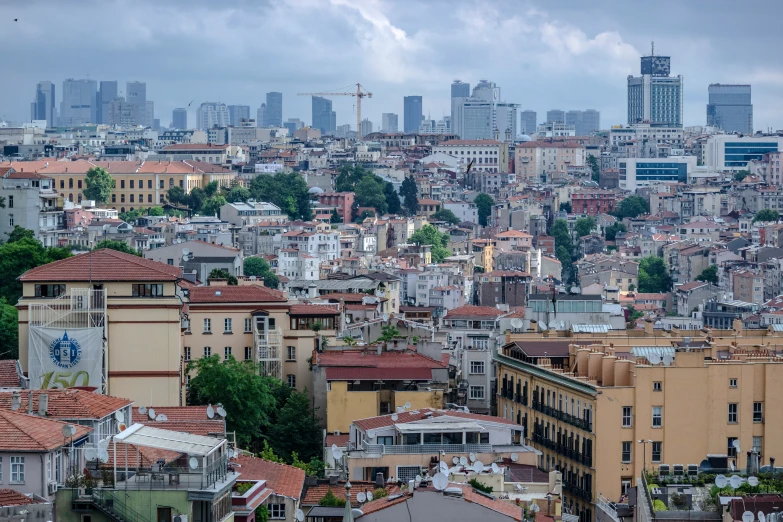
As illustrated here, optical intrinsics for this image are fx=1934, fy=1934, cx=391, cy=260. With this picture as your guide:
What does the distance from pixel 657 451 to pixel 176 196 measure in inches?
3818

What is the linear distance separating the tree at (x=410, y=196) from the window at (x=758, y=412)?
113 metres

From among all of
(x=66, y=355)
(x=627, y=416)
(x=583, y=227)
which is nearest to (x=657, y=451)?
(x=627, y=416)

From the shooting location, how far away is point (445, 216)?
479 feet

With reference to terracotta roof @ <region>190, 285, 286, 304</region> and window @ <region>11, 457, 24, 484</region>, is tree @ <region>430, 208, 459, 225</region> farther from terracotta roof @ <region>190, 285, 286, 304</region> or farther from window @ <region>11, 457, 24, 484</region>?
window @ <region>11, 457, 24, 484</region>

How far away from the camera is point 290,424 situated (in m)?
38.0

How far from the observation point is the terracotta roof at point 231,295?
43719 millimetres

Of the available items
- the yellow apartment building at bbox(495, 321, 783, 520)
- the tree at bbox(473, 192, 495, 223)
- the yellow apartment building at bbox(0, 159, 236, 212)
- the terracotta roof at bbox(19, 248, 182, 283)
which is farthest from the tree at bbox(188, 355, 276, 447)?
the tree at bbox(473, 192, 495, 223)

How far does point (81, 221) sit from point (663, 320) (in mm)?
33387

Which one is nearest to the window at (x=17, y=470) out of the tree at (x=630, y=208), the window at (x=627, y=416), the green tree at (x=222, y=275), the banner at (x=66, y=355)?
the banner at (x=66, y=355)

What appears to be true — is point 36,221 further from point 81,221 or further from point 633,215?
point 633,215

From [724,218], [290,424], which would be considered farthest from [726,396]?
[724,218]

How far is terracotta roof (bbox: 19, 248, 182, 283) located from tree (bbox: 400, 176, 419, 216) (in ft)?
369

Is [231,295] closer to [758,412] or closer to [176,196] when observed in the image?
[758,412]

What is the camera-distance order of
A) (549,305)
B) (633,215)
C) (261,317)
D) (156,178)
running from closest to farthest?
1. (261,317)
2. (549,305)
3. (156,178)
4. (633,215)
